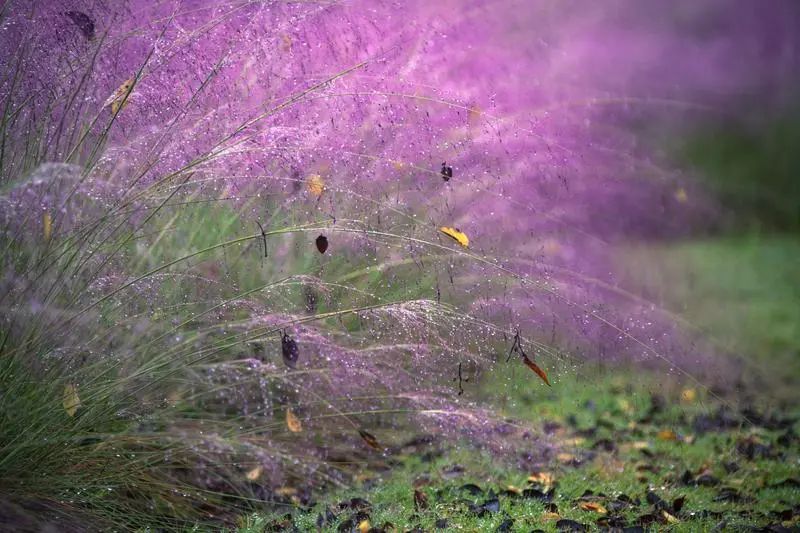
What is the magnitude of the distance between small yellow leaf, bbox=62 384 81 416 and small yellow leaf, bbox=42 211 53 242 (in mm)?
346

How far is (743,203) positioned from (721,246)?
2.94 ft

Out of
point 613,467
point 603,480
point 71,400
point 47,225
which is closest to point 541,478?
point 603,480

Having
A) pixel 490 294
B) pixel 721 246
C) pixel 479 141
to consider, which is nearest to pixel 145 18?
pixel 479 141

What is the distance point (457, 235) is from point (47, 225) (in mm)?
993

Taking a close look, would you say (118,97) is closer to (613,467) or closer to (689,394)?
(613,467)

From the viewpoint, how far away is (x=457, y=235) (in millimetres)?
2135

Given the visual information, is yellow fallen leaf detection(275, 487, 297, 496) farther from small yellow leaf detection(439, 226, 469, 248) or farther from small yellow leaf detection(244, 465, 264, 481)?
small yellow leaf detection(439, 226, 469, 248)

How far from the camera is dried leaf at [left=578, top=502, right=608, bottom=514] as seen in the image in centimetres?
204

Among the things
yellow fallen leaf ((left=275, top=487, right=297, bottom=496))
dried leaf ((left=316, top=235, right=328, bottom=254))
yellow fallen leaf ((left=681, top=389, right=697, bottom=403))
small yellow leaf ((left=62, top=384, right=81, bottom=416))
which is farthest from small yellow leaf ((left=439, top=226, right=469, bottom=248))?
yellow fallen leaf ((left=681, top=389, right=697, bottom=403))

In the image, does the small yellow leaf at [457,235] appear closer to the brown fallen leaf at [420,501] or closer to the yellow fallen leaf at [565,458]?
the brown fallen leaf at [420,501]

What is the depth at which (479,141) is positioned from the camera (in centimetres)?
228

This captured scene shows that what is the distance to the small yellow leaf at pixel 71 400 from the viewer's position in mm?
1751

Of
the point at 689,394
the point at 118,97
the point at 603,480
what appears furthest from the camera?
the point at 689,394

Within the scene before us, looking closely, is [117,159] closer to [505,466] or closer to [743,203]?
[505,466]
